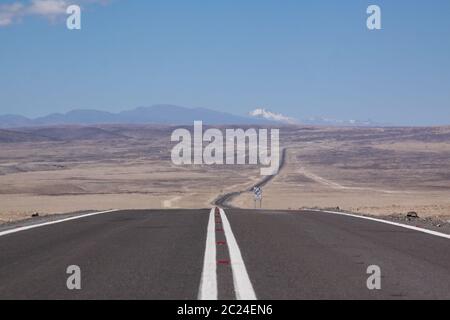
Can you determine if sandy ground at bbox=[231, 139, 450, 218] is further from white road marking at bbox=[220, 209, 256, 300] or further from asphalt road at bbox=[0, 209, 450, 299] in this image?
white road marking at bbox=[220, 209, 256, 300]

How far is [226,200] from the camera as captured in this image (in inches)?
2751

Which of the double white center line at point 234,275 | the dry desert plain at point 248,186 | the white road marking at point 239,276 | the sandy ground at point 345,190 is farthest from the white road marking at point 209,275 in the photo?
the sandy ground at point 345,190

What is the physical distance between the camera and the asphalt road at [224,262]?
27.1 feet

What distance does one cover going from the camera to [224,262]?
35.0ft

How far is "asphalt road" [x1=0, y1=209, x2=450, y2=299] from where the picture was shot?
8.27 metres

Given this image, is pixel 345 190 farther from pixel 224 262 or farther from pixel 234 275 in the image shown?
pixel 234 275

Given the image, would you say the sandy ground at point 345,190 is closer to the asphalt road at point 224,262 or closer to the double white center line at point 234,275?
the asphalt road at point 224,262

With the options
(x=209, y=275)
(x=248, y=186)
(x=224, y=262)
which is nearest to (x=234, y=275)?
(x=209, y=275)

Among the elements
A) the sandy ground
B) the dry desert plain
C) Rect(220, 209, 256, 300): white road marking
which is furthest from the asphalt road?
the sandy ground

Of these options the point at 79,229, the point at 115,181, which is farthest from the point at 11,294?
the point at 115,181

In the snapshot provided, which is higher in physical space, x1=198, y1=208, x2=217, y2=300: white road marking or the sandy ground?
x1=198, y1=208, x2=217, y2=300: white road marking
